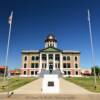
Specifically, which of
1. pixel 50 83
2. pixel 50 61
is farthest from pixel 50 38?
pixel 50 83

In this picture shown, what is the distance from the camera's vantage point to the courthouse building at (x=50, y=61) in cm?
8962

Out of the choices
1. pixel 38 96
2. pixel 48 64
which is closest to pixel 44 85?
pixel 38 96

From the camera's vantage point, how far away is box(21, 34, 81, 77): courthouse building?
8962cm

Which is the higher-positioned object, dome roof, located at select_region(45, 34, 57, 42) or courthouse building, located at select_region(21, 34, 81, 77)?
dome roof, located at select_region(45, 34, 57, 42)

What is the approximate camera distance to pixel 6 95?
17969mm

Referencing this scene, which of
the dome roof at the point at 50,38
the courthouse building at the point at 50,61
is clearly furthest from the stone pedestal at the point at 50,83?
the dome roof at the point at 50,38

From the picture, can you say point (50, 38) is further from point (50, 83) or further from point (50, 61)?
point (50, 83)

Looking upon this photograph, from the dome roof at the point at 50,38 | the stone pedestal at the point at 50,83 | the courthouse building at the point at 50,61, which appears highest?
the dome roof at the point at 50,38

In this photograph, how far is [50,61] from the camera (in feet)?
294

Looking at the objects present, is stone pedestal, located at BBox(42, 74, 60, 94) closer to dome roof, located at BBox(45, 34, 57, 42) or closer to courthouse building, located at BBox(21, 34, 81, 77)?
courthouse building, located at BBox(21, 34, 81, 77)

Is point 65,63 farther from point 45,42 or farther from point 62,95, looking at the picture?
point 62,95

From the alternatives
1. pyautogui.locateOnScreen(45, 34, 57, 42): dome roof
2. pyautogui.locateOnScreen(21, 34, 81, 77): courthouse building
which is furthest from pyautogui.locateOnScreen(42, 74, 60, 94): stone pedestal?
pyautogui.locateOnScreen(45, 34, 57, 42): dome roof

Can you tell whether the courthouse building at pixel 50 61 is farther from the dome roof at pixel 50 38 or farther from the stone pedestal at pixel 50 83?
the stone pedestal at pixel 50 83

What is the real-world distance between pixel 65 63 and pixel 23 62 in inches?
725
